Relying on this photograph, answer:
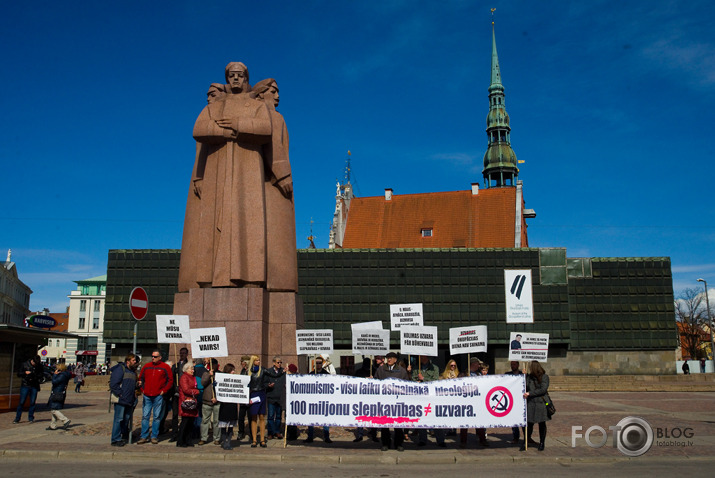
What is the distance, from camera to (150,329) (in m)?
46.7

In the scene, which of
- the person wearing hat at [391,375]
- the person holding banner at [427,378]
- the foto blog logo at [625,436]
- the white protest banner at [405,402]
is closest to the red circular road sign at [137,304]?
the white protest banner at [405,402]

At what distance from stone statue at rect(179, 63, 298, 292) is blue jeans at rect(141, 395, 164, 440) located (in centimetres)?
306

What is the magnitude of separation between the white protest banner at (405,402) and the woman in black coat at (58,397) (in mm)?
6039

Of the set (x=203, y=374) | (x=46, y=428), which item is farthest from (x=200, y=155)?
(x=46, y=428)

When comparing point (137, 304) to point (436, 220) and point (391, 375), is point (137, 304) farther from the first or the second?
point (436, 220)

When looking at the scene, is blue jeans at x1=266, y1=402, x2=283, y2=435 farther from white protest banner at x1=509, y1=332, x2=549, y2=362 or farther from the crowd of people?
→ white protest banner at x1=509, y1=332, x2=549, y2=362

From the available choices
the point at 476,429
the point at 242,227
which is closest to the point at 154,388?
the point at 242,227

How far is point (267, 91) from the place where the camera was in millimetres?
15992

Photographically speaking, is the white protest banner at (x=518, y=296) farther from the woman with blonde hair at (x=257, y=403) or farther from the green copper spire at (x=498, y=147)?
the woman with blonde hair at (x=257, y=403)

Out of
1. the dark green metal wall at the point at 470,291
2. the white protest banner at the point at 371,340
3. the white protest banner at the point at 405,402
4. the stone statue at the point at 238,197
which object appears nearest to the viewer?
the white protest banner at the point at 405,402

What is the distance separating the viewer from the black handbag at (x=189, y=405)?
11.6 meters

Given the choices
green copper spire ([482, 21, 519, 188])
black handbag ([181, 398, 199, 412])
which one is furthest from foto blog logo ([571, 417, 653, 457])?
green copper spire ([482, 21, 519, 188])

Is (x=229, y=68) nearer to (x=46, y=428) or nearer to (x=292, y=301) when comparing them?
(x=292, y=301)

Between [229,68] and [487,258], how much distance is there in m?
34.7
